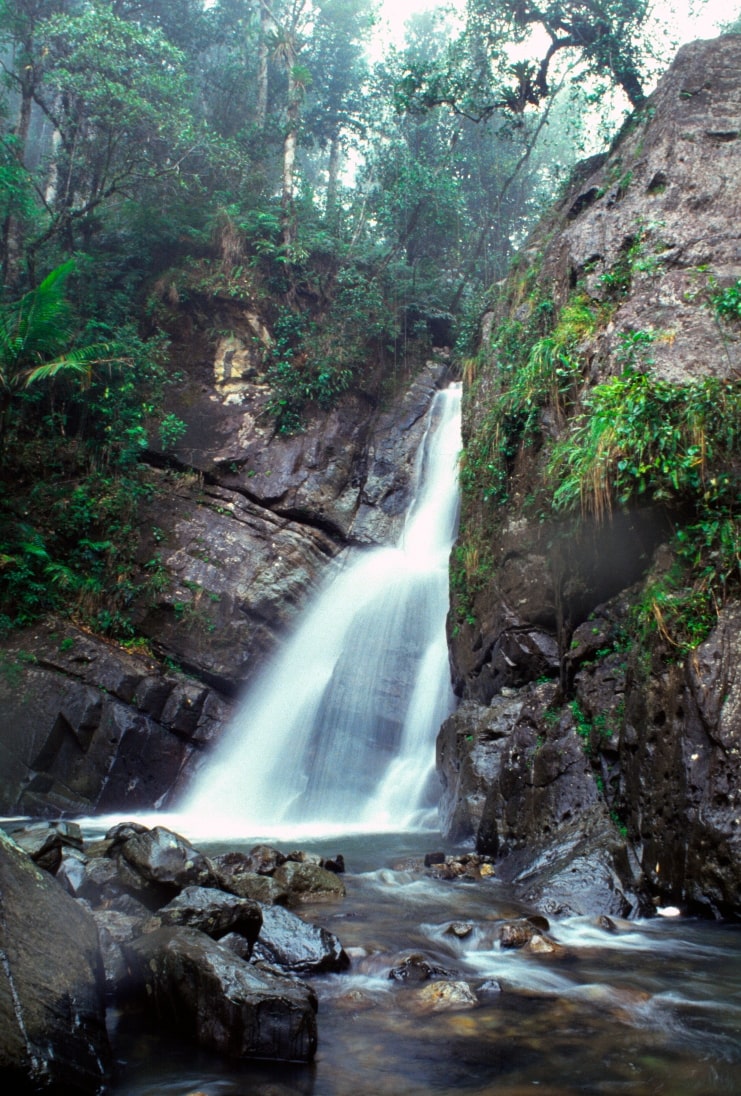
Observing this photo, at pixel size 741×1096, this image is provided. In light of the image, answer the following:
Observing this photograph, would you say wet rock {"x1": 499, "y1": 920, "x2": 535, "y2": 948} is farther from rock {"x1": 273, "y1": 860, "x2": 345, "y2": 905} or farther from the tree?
the tree

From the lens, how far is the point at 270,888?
5.78 m

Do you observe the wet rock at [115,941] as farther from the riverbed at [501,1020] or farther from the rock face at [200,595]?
the rock face at [200,595]

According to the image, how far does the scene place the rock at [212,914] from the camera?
431cm

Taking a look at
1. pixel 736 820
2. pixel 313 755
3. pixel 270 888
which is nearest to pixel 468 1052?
pixel 270 888

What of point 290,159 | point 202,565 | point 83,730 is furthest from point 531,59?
point 83,730

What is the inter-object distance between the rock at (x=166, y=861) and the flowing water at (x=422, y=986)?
3.71ft

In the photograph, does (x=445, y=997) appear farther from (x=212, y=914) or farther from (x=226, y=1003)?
(x=212, y=914)

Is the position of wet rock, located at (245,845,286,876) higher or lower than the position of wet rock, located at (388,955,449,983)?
lower

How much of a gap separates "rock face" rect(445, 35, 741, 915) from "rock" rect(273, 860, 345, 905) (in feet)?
5.69

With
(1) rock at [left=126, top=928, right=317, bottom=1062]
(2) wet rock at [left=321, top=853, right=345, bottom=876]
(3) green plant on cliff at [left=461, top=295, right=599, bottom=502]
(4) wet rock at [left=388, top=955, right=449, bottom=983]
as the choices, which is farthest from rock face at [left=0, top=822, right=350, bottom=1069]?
(3) green plant on cliff at [left=461, top=295, right=599, bottom=502]

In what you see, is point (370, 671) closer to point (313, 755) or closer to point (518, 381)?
point (313, 755)

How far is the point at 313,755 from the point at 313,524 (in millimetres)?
4937

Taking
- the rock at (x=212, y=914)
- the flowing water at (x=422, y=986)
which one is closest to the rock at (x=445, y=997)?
the flowing water at (x=422, y=986)

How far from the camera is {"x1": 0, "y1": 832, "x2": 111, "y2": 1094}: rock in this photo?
2758 millimetres
